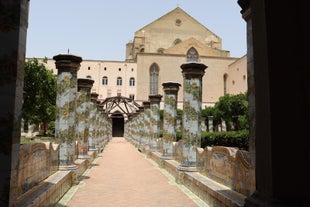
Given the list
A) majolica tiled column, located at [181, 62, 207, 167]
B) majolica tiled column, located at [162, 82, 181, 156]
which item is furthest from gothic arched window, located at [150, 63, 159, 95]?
majolica tiled column, located at [181, 62, 207, 167]

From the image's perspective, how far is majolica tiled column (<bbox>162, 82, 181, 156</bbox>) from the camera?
42.8ft

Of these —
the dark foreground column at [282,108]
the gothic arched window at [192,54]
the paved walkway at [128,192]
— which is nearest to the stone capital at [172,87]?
the paved walkway at [128,192]

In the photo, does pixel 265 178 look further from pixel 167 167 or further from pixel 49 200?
pixel 167 167

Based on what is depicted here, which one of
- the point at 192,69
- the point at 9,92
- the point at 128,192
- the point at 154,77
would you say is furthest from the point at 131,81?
the point at 9,92

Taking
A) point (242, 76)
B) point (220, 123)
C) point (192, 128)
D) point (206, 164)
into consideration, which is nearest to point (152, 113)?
point (192, 128)

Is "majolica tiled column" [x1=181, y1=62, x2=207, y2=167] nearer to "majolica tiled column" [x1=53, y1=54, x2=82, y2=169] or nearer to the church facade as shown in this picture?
"majolica tiled column" [x1=53, y1=54, x2=82, y2=169]

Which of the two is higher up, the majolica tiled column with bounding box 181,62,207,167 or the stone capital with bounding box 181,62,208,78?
the stone capital with bounding box 181,62,208,78

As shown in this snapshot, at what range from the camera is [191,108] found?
9.23m

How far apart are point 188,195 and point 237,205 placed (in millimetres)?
2981

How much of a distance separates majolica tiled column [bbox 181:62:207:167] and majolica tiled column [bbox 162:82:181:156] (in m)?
3.76

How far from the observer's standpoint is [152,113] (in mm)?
17469

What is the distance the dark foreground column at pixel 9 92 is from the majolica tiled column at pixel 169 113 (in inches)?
382

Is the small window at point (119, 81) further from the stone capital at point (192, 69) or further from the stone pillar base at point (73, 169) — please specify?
the stone pillar base at point (73, 169)

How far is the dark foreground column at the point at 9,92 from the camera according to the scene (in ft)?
11.2
